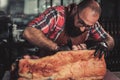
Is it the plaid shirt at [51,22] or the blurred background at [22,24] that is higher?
the plaid shirt at [51,22]

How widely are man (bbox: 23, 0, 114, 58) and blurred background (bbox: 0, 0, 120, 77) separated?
66.7 inches

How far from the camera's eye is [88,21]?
90.0 inches

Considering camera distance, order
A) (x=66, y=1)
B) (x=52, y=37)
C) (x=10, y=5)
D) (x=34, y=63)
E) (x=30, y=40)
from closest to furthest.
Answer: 1. (x=34, y=63)
2. (x=30, y=40)
3. (x=52, y=37)
4. (x=66, y=1)
5. (x=10, y=5)

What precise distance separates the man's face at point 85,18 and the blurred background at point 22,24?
1.86m

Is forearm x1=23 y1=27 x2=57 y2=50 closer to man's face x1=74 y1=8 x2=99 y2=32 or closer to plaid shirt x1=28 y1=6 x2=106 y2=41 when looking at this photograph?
plaid shirt x1=28 y1=6 x2=106 y2=41

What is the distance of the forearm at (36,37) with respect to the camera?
235 centimetres

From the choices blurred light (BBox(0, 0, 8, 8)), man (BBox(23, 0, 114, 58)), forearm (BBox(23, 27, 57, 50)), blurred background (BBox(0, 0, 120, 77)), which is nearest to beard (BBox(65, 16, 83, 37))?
man (BBox(23, 0, 114, 58))

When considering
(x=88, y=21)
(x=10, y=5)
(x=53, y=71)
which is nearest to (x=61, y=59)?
(x=53, y=71)

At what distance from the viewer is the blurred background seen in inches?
264

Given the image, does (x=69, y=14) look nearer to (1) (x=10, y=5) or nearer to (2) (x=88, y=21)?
(2) (x=88, y=21)

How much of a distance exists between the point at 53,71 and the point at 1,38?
5.60 metres

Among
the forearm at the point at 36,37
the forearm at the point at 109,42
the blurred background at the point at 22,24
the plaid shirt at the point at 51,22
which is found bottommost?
the blurred background at the point at 22,24

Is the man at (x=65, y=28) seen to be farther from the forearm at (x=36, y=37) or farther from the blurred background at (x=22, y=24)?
the blurred background at (x=22, y=24)

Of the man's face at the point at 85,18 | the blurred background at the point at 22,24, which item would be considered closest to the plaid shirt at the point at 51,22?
the man's face at the point at 85,18
